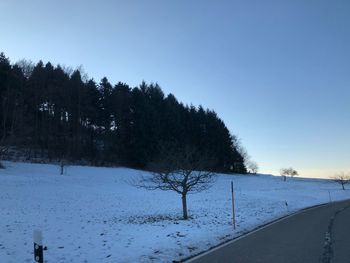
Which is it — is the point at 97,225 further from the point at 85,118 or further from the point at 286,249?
the point at 85,118

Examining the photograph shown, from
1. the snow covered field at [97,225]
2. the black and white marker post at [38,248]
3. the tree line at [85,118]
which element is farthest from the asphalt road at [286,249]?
the tree line at [85,118]

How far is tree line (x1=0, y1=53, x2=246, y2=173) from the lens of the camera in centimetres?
6056

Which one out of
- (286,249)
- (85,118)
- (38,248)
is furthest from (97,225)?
(85,118)

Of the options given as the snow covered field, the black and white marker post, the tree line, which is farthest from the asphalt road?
the tree line

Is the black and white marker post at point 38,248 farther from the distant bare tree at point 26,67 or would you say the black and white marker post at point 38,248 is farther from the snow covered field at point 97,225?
the distant bare tree at point 26,67

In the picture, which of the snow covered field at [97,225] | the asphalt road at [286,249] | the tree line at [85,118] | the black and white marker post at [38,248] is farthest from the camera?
the tree line at [85,118]

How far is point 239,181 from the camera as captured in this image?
75312mm

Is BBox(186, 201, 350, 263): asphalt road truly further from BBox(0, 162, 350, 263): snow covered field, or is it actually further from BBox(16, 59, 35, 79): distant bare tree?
BBox(16, 59, 35, 79): distant bare tree

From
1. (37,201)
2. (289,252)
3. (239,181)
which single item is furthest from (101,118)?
(289,252)

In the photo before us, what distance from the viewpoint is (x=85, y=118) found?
231 feet

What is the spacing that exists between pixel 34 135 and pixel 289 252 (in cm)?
5809

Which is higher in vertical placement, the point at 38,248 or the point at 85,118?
the point at 85,118

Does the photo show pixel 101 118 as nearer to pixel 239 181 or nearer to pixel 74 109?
pixel 74 109

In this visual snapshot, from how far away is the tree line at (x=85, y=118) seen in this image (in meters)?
60.6
